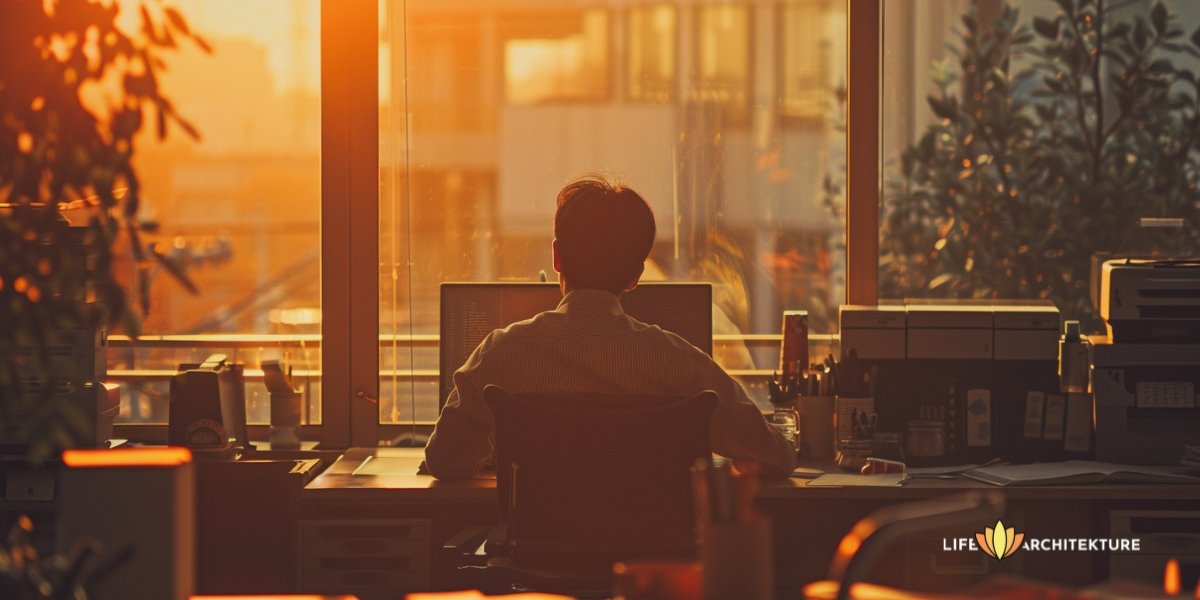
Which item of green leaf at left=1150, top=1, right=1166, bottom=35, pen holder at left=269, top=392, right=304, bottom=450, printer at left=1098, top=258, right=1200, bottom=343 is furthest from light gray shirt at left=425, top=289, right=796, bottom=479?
green leaf at left=1150, top=1, right=1166, bottom=35

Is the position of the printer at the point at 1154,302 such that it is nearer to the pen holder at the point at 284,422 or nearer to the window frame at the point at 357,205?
the window frame at the point at 357,205

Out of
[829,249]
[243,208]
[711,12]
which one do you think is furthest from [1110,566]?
[243,208]

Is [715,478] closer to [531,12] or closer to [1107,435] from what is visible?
[1107,435]

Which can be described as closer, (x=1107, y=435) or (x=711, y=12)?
(x=1107, y=435)

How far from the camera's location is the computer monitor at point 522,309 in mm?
3408

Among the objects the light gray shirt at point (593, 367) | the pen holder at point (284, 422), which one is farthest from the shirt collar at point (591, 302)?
the pen holder at point (284, 422)

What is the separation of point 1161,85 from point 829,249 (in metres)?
1.11

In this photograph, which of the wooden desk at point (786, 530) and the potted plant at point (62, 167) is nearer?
the potted plant at point (62, 167)

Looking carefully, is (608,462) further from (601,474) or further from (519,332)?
(519,332)

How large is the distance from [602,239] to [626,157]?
1112 mm

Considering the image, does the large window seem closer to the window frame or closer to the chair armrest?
the window frame

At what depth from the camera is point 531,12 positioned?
3.90m

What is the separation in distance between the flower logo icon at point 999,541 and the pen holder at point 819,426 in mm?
494

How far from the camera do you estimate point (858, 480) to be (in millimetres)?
3061
